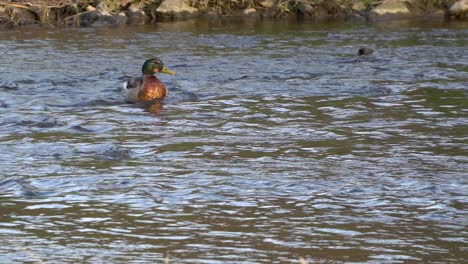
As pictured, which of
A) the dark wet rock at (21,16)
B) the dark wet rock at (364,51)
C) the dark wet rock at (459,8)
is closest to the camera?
the dark wet rock at (364,51)

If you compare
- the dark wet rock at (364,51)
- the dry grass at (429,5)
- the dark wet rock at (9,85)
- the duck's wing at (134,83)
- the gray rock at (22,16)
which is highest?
the dry grass at (429,5)

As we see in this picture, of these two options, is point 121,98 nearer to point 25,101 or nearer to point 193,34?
point 25,101

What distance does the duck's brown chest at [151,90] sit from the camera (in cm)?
1267

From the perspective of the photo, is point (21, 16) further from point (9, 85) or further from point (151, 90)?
point (151, 90)

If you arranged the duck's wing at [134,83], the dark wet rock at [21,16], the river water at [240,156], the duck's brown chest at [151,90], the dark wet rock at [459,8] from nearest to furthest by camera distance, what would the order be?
the river water at [240,156] → the duck's brown chest at [151,90] → the duck's wing at [134,83] → the dark wet rock at [21,16] → the dark wet rock at [459,8]

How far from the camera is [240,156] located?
29.8ft

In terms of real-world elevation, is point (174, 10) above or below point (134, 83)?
above

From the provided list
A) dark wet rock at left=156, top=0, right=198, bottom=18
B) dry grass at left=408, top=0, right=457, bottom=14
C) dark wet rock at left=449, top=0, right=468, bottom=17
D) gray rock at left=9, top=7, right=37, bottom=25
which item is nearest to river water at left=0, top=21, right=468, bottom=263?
gray rock at left=9, top=7, right=37, bottom=25

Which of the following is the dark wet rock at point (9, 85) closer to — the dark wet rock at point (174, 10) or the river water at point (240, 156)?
the river water at point (240, 156)

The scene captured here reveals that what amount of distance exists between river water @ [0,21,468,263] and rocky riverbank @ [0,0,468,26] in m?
4.66

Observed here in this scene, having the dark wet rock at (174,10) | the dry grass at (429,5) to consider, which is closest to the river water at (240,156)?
the dry grass at (429,5)

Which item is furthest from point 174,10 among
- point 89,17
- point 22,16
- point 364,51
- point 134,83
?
point 134,83

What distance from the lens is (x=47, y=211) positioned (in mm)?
7242

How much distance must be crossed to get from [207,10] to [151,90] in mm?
10700
